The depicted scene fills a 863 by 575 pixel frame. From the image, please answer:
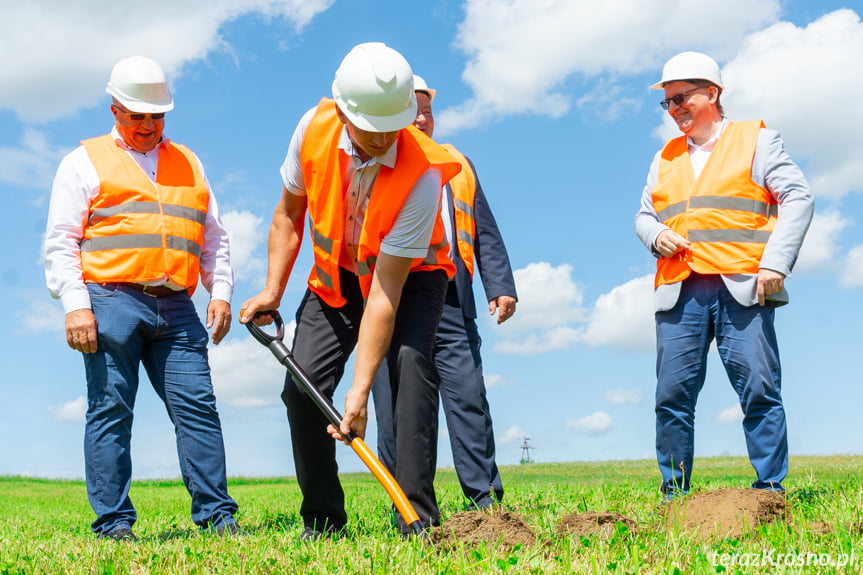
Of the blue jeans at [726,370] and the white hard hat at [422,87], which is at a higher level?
the white hard hat at [422,87]

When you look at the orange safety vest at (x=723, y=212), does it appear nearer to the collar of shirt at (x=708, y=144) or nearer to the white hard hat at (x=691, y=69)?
the collar of shirt at (x=708, y=144)

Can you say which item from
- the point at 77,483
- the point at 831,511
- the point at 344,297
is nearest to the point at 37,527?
the point at 344,297

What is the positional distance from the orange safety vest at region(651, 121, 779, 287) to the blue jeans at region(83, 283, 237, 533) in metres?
2.82

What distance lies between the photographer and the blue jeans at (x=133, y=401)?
4.27 m

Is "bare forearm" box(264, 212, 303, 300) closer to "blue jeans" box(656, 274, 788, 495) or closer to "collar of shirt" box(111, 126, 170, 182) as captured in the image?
"collar of shirt" box(111, 126, 170, 182)

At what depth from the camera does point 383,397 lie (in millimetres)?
4742

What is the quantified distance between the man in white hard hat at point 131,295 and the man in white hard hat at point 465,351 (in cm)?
106

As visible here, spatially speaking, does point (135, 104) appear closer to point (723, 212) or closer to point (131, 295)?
point (131, 295)

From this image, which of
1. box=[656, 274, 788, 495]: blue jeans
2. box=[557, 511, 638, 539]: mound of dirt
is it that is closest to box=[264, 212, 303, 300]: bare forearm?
box=[557, 511, 638, 539]: mound of dirt

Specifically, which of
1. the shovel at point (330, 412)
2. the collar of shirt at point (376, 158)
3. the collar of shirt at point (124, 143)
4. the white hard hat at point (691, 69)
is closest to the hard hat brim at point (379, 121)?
the collar of shirt at point (376, 158)

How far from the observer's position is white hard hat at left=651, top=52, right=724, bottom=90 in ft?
15.6

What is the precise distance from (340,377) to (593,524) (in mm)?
1341

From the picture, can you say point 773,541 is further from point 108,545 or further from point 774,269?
point 108,545

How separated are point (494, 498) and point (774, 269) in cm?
203
